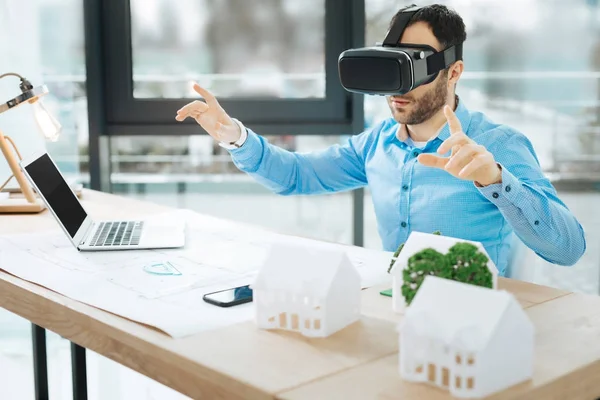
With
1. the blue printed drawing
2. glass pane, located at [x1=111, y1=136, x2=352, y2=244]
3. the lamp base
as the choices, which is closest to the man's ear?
the blue printed drawing

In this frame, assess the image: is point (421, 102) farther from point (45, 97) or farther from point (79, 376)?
point (45, 97)

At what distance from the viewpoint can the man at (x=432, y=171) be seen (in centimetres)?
183

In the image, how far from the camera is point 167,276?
170cm

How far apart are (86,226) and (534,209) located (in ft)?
3.67

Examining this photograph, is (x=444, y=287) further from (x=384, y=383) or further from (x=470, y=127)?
(x=470, y=127)

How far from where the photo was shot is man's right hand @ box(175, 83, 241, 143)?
7.21 ft

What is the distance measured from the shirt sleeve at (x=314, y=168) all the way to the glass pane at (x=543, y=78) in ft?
2.28

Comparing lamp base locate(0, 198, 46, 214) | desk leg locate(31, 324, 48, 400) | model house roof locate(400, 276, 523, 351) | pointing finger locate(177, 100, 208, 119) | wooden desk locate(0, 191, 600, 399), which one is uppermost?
pointing finger locate(177, 100, 208, 119)

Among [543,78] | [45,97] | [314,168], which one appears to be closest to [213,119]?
[314,168]

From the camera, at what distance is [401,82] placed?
5.81 feet

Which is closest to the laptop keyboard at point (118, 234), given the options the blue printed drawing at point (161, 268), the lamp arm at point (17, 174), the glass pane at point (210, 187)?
the blue printed drawing at point (161, 268)

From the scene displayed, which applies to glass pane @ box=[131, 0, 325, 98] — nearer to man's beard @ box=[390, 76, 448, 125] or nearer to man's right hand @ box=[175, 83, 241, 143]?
man's right hand @ box=[175, 83, 241, 143]

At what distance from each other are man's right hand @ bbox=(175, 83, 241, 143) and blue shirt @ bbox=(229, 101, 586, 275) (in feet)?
0.23

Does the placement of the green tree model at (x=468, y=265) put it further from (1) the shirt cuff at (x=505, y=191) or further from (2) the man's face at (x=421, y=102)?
(2) the man's face at (x=421, y=102)
